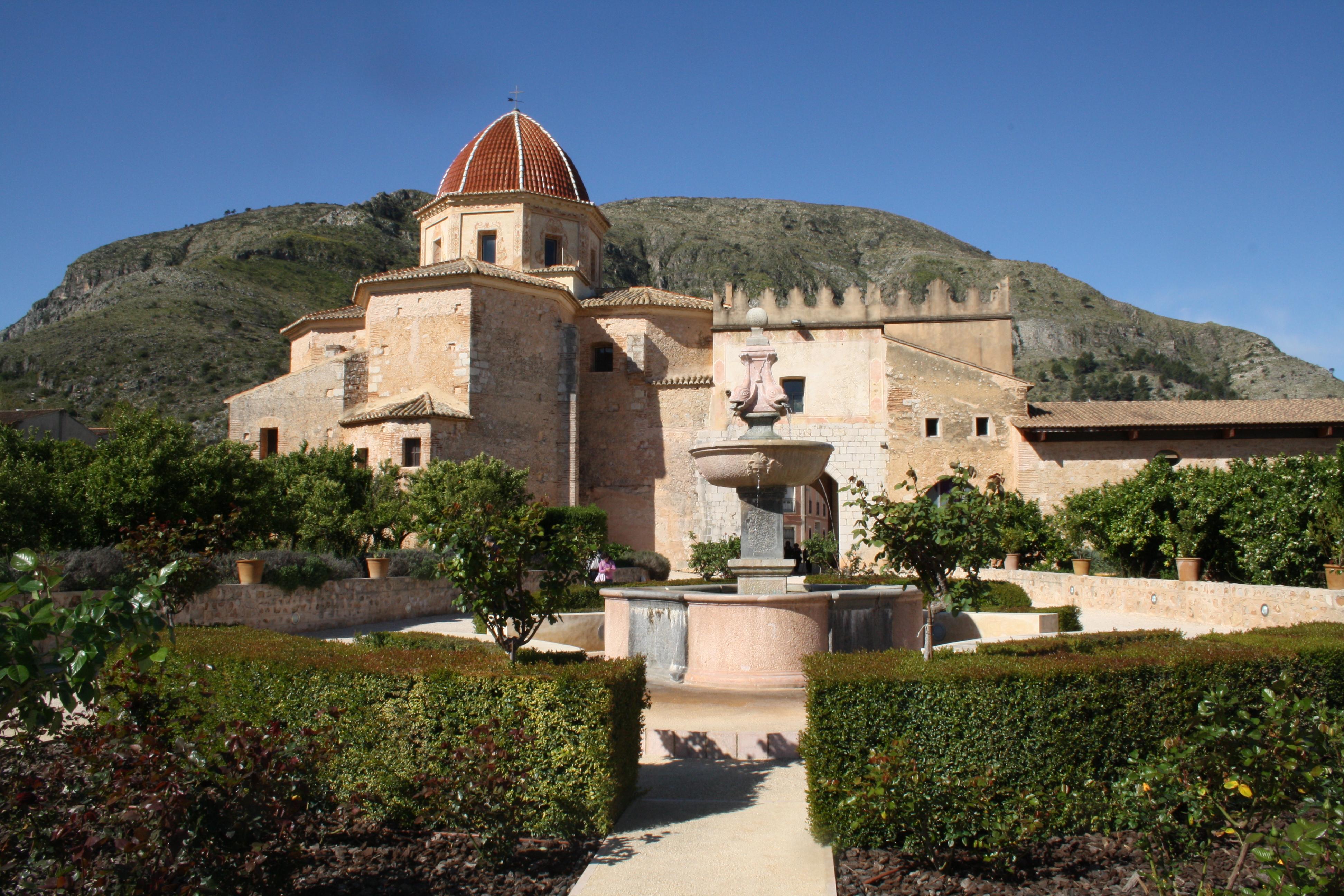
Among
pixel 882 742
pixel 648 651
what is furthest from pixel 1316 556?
pixel 882 742

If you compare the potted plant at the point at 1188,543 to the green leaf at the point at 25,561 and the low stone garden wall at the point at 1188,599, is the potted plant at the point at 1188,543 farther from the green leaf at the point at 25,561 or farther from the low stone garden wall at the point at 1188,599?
the green leaf at the point at 25,561

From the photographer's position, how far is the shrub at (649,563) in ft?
79.9

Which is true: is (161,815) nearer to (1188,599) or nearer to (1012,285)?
(1188,599)

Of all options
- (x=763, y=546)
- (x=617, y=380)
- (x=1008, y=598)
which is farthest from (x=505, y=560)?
(x=617, y=380)

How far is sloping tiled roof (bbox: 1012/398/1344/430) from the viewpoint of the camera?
25.4m

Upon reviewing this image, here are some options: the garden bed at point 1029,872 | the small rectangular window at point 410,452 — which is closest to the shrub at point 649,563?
the small rectangular window at point 410,452

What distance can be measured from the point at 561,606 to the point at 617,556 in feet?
56.8

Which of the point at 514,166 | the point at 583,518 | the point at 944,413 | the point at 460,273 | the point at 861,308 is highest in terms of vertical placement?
the point at 514,166

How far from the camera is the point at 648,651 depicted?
377 inches

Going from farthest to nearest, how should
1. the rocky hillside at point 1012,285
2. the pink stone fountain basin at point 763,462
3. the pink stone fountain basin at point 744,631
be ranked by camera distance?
the rocky hillside at point 1012,285, the pink stone fountain basin at point 763,462, the pink stone fountain basin at point 744,631

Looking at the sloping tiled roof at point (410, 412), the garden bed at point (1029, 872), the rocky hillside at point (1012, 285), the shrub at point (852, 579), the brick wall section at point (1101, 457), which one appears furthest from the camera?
the rocky hillside at point (1012, 285)

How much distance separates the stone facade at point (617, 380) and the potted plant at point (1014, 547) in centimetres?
278

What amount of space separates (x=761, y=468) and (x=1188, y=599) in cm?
966

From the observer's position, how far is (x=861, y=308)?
28.2 meters
